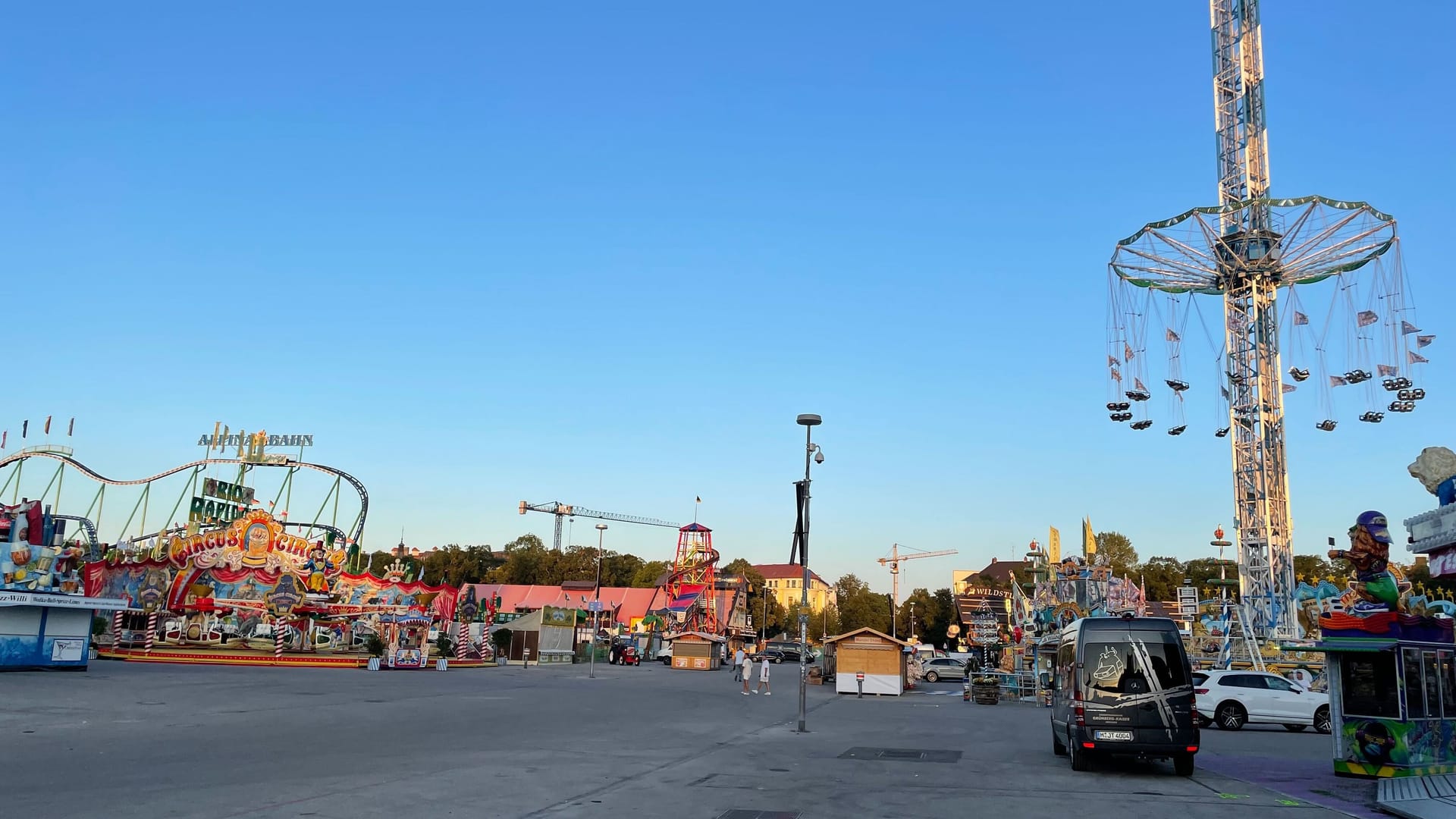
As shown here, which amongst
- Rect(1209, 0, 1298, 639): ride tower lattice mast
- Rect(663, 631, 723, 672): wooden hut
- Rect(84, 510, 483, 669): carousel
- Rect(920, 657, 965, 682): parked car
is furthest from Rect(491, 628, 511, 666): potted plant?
Rect(1209, 0, 1298, 639): ride tower lattice mast

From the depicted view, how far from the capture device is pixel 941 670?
5753 centimetres

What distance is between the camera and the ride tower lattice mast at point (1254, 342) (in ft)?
141

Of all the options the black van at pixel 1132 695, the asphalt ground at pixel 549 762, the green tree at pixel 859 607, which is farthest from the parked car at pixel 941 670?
the green tree at pixel 859 607

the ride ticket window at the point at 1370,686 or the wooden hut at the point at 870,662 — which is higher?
the ride ticket window at the point at 1370,686

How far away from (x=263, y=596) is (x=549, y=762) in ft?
152

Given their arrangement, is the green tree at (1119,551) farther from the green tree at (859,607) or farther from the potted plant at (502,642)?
the potted plant at (502,642)

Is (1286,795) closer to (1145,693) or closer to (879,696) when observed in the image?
(1145,693)

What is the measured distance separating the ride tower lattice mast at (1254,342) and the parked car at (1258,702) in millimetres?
20416

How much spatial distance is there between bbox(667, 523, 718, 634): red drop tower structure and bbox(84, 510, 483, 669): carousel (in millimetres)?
36802

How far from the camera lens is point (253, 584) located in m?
54.9

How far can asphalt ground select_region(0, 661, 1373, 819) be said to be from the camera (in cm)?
1098

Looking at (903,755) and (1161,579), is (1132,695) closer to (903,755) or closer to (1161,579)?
(903,755)

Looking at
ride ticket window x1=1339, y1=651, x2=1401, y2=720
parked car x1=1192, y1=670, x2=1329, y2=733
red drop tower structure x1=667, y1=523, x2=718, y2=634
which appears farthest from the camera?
red drop tower structure x1=667, y1=523, x2=718, y2=634

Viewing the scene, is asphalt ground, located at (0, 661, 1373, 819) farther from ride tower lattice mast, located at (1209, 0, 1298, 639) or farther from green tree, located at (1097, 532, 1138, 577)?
Result: green tree, located at (1097, 532, 1138, 577)
